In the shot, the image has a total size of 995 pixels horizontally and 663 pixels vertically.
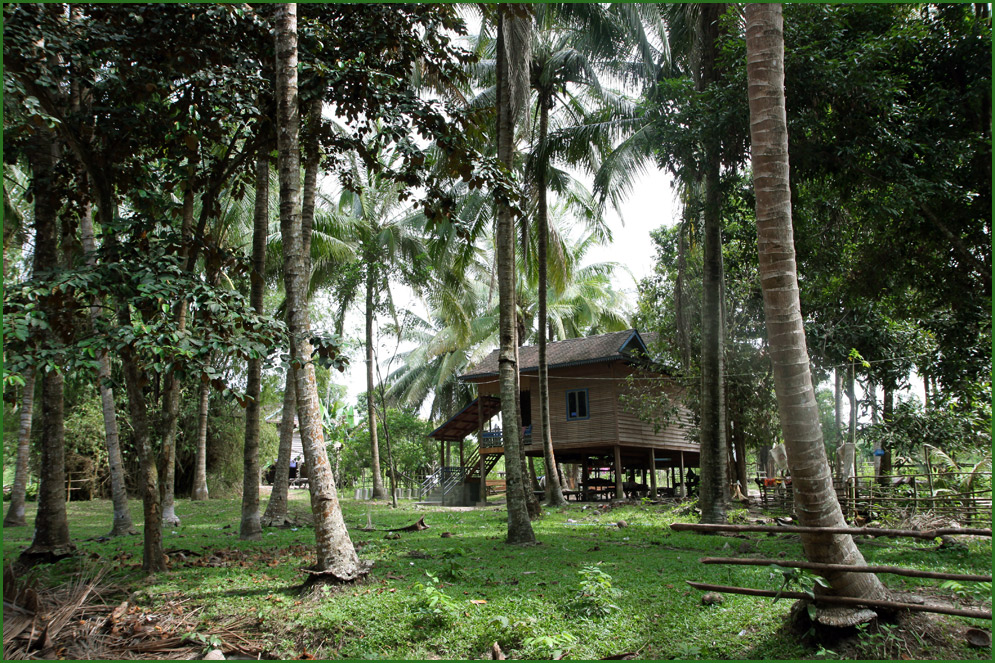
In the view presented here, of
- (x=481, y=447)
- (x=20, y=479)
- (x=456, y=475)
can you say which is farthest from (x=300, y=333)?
(x=456, y=475)

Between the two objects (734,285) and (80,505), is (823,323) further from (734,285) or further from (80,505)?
(80,505)

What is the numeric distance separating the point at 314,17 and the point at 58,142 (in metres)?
4.00

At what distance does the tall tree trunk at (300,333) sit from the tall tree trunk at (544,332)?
10001 mm

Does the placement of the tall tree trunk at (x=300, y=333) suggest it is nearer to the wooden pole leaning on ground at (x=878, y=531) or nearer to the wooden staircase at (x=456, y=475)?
the wooden pole leaning on ground at (x=878, y=531)

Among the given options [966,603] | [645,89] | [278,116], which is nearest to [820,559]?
[966,603]

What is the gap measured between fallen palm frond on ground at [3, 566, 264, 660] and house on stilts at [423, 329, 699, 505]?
15706 mm

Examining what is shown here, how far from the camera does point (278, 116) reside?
25.0 feet

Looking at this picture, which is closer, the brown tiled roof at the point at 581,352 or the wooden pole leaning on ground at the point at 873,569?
the wooden pole leaning on ground at the point at 873,569

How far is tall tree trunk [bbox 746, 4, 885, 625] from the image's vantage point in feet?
17.3

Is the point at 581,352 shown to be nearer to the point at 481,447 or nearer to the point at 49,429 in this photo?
the point at 481,447

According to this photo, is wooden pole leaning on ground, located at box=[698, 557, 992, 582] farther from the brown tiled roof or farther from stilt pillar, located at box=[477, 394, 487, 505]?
stilt pillar, located at box=[477, 394, 487, 505]

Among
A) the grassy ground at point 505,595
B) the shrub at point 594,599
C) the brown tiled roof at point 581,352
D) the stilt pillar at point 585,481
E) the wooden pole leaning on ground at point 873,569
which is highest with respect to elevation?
the brown tiled roof at point 581,352

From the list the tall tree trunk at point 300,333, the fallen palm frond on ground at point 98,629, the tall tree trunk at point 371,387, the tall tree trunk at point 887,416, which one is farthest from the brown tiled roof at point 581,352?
the fallen palm frond on ground at point 98,629

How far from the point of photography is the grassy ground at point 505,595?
5.45 m
